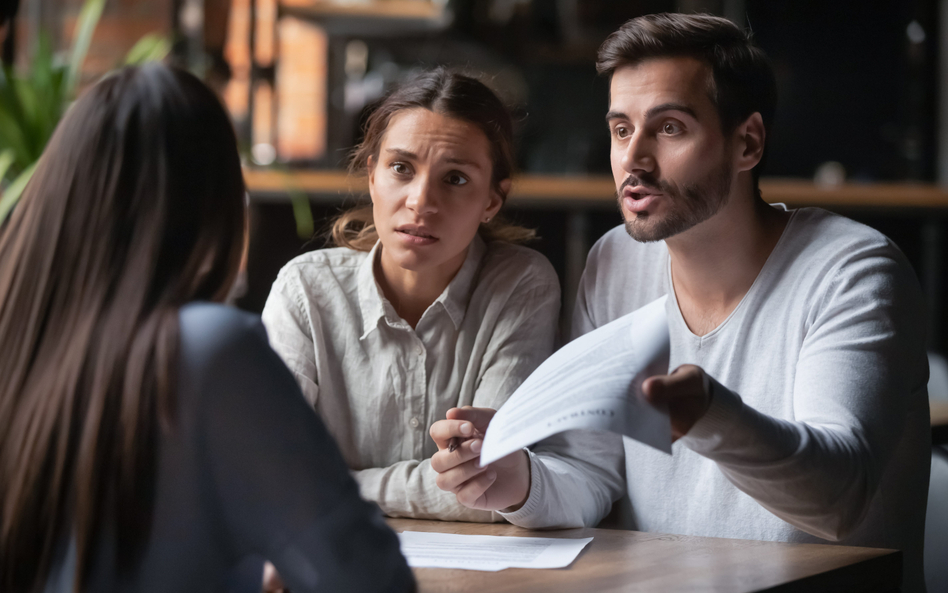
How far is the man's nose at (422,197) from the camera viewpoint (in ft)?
4.10

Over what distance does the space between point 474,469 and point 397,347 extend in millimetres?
313

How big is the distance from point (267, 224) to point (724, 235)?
2006mm

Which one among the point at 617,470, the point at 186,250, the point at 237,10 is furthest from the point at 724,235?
the point at 237,10

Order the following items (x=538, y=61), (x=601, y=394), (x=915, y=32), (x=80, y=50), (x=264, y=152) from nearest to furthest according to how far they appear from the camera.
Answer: (x=601, y=394), (x=80, y=50), (x=264, y=152), (x=915, y=32), (x=538, y=61)

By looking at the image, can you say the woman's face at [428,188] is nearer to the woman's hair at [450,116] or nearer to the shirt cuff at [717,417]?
the woman's hair at [450,116]

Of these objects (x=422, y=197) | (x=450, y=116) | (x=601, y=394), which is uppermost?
(x=450, y=116)

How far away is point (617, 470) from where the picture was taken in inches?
52.0

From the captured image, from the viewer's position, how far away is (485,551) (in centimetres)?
97

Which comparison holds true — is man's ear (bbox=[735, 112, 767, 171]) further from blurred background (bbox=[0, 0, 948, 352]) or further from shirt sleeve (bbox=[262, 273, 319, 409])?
blurred background (bbox=[0, 0, 948, 352])

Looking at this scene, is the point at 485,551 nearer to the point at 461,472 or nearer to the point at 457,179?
the point at 461,472

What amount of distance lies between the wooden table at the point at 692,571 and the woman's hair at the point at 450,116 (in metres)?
0.59

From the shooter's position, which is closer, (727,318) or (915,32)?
(727,318)

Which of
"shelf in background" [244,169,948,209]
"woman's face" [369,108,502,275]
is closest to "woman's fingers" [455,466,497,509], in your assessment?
"woman's face" [369,108,502,275]

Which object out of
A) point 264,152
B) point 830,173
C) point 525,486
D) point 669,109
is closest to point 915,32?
point 830,173
